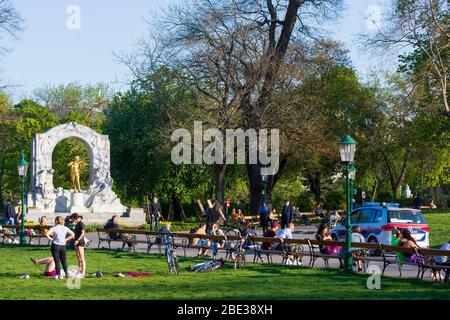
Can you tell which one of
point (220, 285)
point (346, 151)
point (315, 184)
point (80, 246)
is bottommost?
point (220, 285)

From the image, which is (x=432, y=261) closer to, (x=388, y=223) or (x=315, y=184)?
(x=388, y=223)

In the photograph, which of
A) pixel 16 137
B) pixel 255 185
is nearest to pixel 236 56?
pixel 255 185

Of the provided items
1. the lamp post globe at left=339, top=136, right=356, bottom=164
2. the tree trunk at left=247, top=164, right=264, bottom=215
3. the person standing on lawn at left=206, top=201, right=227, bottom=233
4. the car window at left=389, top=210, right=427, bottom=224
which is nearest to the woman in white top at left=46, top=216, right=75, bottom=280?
the lamp post globe at left=339, top=136, right=356, bottom=164

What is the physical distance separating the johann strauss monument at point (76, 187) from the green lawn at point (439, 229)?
58.6 feet

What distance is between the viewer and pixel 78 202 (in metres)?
53.1

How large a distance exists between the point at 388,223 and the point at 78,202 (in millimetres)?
28328

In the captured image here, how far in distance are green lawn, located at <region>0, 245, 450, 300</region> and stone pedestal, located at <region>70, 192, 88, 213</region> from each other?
29119mm

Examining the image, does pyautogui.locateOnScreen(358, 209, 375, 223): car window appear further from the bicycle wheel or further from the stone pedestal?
the stone pedestal

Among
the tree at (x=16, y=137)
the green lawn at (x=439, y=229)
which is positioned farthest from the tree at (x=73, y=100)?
the green lawn at (x=439, y=229)

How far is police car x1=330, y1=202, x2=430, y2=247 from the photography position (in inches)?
→ 1113

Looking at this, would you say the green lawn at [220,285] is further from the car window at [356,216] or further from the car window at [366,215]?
the car window at [356,216]

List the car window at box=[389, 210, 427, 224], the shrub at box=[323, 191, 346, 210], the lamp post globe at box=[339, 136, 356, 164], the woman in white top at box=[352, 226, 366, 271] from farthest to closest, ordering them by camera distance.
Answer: the shrub at box=[323, 191, 346, 210], the car window at box=[389, 210, 427, 224], the woman in white top at box=[352, 226, 366, 271], the lamp post globe at box=[339, 136, 356, 164]

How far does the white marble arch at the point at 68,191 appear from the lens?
52.5 metres

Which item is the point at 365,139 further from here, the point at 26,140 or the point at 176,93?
the point at 26,140
